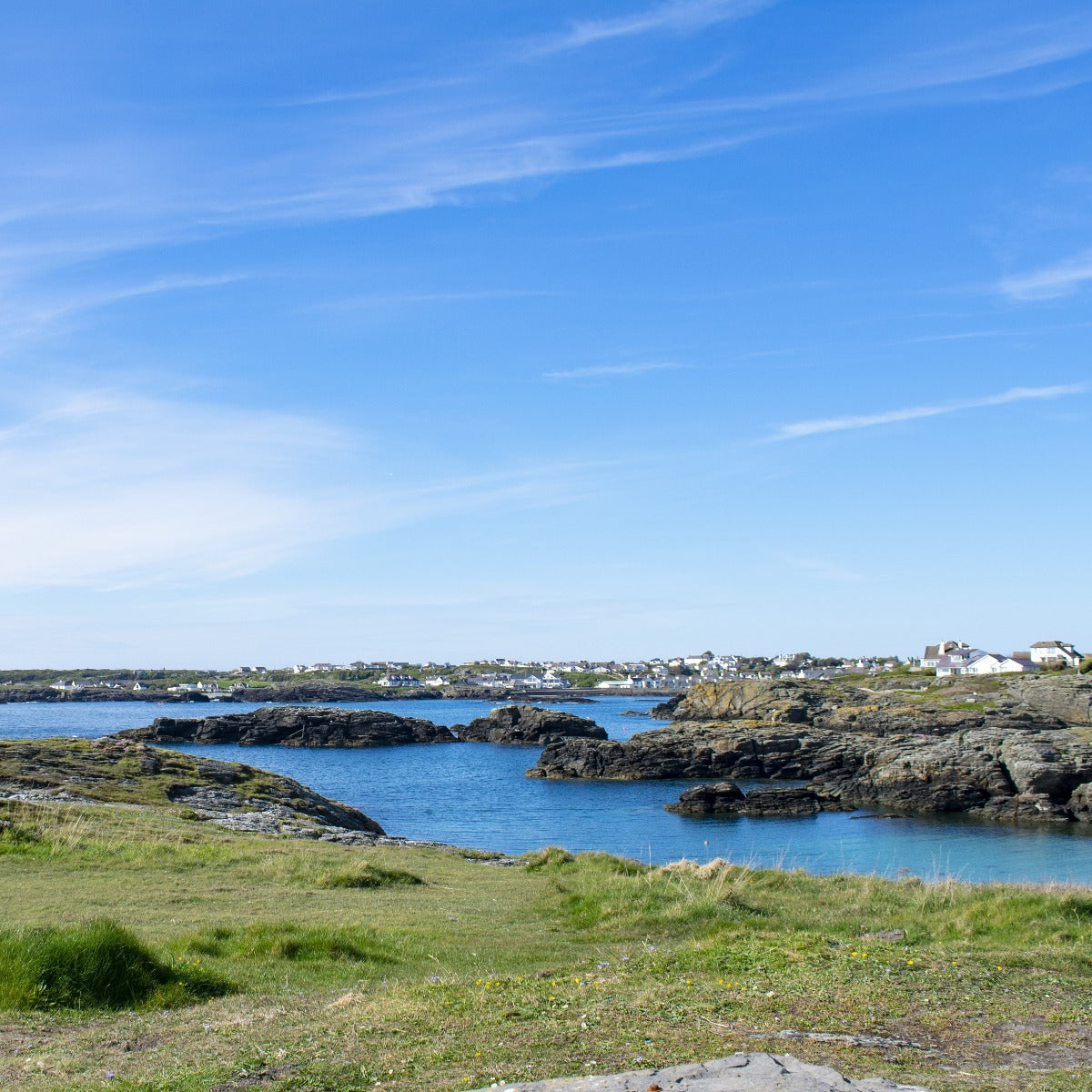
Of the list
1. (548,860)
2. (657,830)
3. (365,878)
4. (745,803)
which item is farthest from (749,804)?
(365,878)

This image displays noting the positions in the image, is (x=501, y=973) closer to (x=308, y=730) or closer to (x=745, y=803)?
(x=745, y=803)

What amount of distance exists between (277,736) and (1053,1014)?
436 ft

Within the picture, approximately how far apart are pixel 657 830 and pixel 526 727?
230ft

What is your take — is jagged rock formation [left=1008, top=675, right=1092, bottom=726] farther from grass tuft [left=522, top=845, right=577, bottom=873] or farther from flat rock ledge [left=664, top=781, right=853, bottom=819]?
grass tuft [left=522, top=845, right=577, bottom=873]

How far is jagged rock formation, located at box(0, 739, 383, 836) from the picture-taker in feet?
129

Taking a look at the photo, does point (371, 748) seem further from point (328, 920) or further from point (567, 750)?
point (328, 920)

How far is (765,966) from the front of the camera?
12.1 metres

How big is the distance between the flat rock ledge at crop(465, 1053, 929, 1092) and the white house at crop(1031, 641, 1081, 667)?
173590 mm

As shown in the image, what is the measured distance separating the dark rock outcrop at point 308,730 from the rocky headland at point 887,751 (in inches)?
1582

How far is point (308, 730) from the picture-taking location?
13288 centimetres

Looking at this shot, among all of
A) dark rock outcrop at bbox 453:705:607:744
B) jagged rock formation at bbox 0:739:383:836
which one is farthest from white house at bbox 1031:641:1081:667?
jagged rock formation at bbox 0:739:383:836

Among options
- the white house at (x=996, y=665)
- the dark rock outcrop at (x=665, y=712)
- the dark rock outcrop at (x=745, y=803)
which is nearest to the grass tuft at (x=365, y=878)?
the dark rock outcrop at (x=745, y=803)

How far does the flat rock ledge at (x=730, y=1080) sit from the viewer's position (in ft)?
22.5

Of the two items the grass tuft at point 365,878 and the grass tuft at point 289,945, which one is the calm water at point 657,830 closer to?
the grass tuft at point 365,878
